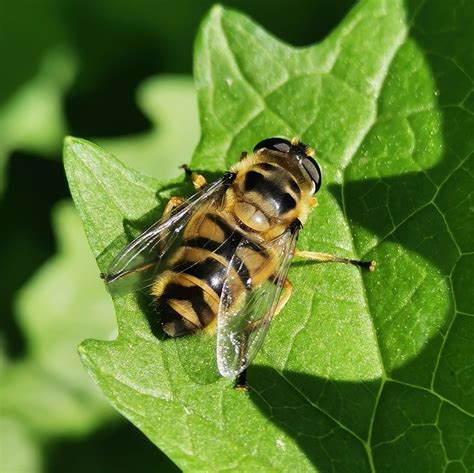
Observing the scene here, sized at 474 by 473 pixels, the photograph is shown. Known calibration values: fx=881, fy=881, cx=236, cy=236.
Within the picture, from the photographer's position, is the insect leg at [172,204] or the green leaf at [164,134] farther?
the green leaf at [164,134]

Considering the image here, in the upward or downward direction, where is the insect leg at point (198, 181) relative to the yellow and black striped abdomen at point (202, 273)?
upward

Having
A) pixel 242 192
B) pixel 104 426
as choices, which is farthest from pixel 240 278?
pixel 104 426

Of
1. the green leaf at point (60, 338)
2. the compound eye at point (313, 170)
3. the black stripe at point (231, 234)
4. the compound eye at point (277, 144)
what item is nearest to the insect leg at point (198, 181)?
the black stripe at point (231, 234)

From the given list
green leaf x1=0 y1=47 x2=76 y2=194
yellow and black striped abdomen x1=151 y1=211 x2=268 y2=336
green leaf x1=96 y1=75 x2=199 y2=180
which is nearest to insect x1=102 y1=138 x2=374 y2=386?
yellow and black striped abdomen x1=151 y1=211 x2=268 y2=336

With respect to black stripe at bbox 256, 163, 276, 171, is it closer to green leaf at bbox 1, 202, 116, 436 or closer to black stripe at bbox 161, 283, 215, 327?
black stripe at bbox 161, 283, 215, 327

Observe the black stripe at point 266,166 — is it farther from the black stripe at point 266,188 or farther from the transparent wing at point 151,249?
the transparent wing at point 151,249

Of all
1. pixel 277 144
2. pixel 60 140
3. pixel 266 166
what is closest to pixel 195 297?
pixel 266 166

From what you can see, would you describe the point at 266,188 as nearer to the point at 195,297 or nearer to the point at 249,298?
the point at 249,298

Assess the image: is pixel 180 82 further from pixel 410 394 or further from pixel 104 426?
pixel 410 394
